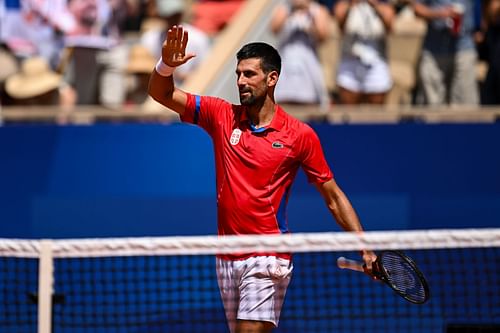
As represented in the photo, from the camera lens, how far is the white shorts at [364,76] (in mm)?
9602

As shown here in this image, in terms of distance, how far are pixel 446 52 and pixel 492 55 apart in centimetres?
42

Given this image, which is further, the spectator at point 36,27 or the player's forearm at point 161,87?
the spectator at point 36,27

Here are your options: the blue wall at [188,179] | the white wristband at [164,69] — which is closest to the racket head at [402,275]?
the white wristband at [164,69]

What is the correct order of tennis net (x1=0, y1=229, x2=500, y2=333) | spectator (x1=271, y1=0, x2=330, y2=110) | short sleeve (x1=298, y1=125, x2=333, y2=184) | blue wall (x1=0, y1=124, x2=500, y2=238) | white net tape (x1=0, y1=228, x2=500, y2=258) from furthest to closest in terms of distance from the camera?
1. spectator (x1=271, y1=0, x2=330, y2=110)
2. blue wall (x1=0, y1=124, x2=500, y2=238)
3. tennis net (x1=0, y1=229, x2=500, y2=333)
4. short sleeve (x1=298, y1=125, x2=333, y2=184)
5. white net tape (x1=0, y1=228, x2=500, y2=258)

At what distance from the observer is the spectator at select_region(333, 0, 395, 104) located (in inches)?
378

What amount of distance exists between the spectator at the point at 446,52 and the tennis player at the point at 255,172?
12.3 ft

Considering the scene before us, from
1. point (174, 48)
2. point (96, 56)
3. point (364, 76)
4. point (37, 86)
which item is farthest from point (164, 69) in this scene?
point (96, 56)

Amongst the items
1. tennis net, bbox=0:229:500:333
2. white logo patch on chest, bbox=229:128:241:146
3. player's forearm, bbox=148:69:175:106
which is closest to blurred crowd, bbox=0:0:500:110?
tennis net, bbox=0:229:500:333

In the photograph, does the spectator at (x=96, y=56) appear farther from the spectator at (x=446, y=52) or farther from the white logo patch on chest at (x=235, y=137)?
the white logo patch on chest at (x=235, y=137)

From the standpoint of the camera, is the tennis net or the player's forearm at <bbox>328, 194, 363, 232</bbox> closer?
the player's forearm at <bbox>328, 194, 363, 232</bbox>

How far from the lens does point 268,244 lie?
220 inches

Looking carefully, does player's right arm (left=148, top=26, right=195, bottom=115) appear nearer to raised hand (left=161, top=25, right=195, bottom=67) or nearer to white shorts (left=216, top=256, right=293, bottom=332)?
raised hand (left=161, top=25, right=195, bottom=67)

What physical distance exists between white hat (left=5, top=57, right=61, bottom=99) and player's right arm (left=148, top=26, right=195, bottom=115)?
13.1ft

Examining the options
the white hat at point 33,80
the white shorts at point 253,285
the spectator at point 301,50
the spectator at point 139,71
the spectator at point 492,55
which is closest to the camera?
the white shorts at point 253,285
